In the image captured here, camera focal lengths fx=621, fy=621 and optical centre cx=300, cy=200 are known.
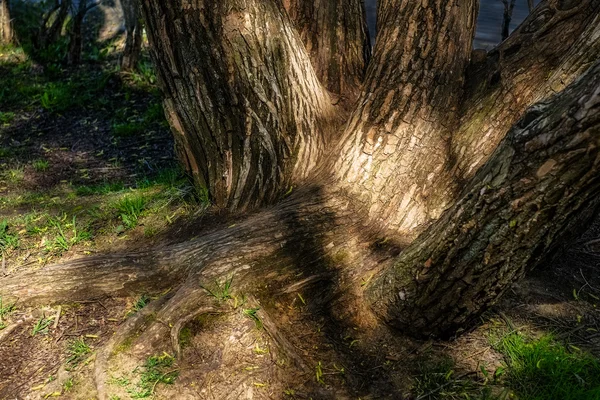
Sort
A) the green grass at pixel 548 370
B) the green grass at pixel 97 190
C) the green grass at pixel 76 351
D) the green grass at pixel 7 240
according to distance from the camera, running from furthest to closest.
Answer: the green grass at pixel 97 190 → the green grass at pixel 7 240 → the green grass at pixel 76 351 → the green grass at pixel 548 370

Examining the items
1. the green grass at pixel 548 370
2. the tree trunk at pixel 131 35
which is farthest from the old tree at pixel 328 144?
the tree trunk at pixel 131 35

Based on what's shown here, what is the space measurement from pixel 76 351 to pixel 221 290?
0.80 metres

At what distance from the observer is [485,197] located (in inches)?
101

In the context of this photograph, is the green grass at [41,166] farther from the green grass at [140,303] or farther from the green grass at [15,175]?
the green grass at [140,303]

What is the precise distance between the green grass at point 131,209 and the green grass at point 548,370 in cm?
249

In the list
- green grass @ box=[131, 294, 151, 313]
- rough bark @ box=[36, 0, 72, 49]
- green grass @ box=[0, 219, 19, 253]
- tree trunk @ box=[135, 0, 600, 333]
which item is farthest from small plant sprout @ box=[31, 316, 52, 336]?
rough bark @ box=[36, 0, 72, 49]

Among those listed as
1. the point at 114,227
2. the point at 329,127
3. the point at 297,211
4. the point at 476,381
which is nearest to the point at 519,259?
the point at 476,381

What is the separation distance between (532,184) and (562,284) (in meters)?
1.49

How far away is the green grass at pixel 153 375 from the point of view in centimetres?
290

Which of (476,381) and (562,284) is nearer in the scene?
(476,381)

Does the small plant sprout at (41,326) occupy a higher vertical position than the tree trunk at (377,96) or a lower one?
lower

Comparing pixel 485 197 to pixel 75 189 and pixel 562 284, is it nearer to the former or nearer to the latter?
pixel 562 284

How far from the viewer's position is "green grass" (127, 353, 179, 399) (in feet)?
9.52

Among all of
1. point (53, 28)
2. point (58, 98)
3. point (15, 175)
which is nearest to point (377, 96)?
point (15, 175)
